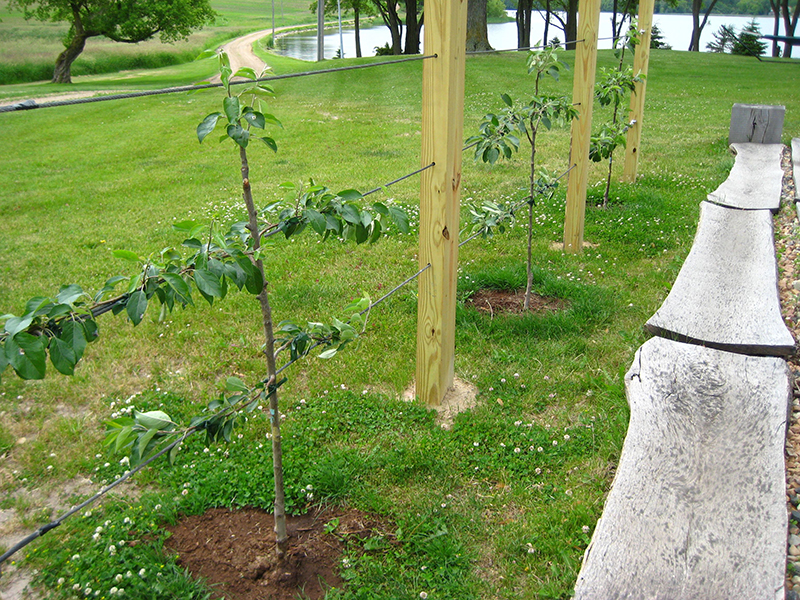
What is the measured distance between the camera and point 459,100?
2971 millimetres

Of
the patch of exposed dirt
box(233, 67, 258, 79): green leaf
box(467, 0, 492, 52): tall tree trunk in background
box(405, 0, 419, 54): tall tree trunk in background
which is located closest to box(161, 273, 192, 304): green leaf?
box(233, 67, 258, 79): green leaf

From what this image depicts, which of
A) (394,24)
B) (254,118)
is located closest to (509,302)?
(254,118)

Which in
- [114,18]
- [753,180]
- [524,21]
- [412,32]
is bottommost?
[753,180]

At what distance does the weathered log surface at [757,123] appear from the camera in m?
8.86

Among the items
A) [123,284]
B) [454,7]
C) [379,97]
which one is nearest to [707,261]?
[454,7]

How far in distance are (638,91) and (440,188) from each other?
5.35 meters

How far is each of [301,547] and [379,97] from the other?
15.3 m

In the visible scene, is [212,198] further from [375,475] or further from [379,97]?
[379,97]

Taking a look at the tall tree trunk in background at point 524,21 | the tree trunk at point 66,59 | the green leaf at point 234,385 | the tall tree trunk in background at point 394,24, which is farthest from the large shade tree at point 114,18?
the green leaf at point 234,385

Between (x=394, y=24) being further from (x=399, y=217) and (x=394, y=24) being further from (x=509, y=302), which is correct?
(x=399, y=217)

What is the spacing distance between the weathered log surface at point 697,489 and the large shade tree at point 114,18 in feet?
96.3

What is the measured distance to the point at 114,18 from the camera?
27.1 m

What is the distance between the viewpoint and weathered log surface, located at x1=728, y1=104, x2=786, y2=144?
29.1ft

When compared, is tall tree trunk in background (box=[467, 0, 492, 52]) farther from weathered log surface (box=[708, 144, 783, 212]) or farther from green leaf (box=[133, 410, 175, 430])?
green leaf (box=[133, 410, 175, 430])
